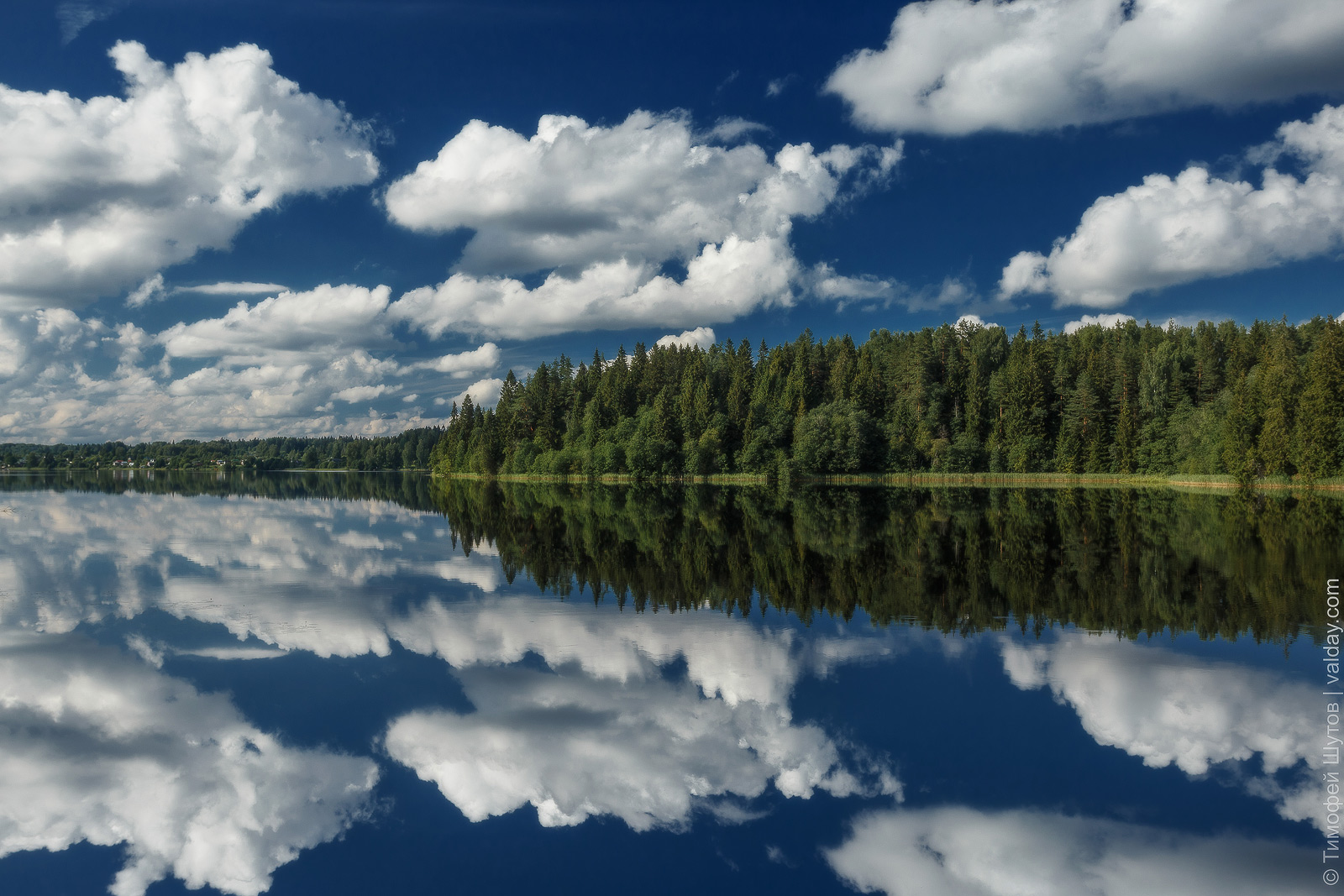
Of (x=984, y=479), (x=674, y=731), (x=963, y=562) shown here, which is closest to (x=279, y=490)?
(x=984, y=479)

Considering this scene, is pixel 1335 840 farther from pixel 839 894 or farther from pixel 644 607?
pixel 644 607

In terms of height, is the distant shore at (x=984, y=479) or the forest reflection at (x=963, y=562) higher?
the forest reflection at (x=963, y=562)

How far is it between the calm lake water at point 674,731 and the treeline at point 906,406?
87622 mm

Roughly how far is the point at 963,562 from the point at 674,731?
18.2m

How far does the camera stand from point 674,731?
11.1 meters

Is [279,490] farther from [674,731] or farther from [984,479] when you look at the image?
[674,731]

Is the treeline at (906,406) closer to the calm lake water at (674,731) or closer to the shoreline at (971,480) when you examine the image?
the shoreline at (971,480)

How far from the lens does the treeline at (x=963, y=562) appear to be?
60.8ft

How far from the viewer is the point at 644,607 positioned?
19438 mm

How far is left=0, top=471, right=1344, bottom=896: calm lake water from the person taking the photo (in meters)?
8.09

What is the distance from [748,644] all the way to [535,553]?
54.1 feet

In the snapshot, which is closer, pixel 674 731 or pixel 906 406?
pixel 674 731

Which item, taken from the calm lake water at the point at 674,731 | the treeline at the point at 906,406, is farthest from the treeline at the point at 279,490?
the calm lake water at the point at 674,731

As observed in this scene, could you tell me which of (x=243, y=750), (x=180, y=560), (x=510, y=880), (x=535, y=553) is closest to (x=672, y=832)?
(x=510, y=880)
